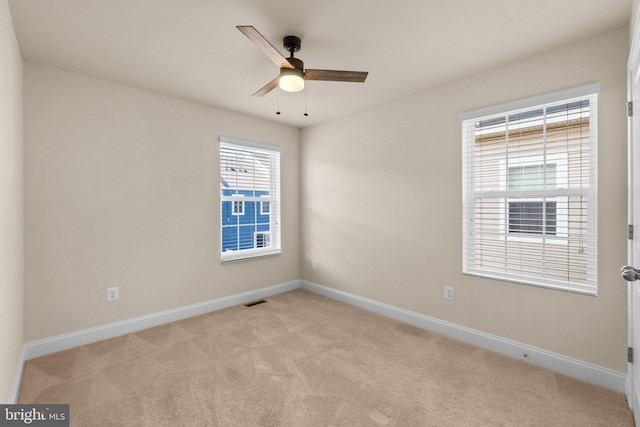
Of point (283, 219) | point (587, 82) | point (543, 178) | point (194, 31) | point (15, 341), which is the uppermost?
point (194, 31)

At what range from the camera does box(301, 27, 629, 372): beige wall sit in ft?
7.03

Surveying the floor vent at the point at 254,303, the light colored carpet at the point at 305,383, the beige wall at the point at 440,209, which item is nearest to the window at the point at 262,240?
the beige wall at the point at 440,209

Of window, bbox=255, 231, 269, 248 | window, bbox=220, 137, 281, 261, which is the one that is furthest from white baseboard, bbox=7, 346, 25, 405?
window, bbox=255, 231, 269, 248

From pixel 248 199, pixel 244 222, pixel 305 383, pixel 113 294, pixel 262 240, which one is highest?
pixel 248 199

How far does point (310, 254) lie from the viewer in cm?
457

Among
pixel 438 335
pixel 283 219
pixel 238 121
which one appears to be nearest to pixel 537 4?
pixel 438 335

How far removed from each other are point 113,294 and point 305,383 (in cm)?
215

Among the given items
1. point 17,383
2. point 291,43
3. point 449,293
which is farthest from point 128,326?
point 449,293

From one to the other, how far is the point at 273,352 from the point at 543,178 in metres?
2.74

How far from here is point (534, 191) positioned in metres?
2.50

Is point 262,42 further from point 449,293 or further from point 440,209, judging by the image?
point 449,293

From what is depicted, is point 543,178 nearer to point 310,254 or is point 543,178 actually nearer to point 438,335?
point 438,335

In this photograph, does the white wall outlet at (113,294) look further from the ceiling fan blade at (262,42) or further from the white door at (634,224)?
the white door at (634,224)

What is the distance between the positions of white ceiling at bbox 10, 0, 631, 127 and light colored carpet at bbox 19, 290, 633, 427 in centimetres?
253
